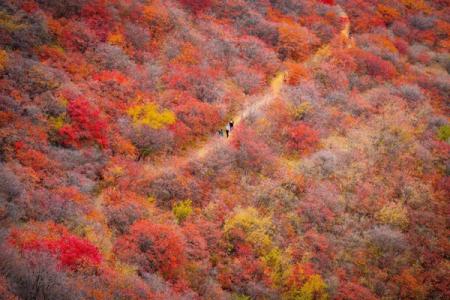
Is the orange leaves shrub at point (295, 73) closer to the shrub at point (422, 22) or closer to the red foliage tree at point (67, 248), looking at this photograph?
the red foliage tree at point (67, 248)

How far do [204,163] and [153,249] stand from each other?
27.1 feet

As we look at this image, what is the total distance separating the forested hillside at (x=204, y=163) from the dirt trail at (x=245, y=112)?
0.17 metres

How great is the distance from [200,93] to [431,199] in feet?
60.9

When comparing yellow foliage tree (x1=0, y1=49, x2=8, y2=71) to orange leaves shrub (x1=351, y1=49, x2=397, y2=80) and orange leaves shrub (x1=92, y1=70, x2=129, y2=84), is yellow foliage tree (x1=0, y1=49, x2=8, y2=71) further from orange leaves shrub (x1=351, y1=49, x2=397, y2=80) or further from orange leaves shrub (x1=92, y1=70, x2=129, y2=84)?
orange leaves shrub (x1=351, y1=49, x2=397, y2=80)

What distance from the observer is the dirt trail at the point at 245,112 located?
27.1 meters

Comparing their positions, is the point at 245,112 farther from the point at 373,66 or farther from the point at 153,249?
the point at 373,66

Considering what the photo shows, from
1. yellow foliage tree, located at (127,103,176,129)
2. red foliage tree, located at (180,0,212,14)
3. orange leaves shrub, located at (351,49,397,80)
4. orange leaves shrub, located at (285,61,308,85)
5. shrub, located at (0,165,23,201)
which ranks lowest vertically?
yellow foliage tree, located at (127,103,176,129)

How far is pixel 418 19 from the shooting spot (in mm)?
55656

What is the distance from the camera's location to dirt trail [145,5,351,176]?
27.1m

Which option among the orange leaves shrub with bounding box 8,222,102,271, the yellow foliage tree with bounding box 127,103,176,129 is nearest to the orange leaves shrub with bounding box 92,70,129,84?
the yellow foliage tree with bounding box 127,103,176,129

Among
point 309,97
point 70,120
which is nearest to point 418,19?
point 309,97

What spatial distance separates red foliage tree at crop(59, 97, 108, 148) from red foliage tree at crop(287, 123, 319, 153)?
13732mm

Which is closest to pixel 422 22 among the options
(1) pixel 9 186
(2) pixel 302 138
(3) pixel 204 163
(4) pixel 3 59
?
(2) pixel 302 138

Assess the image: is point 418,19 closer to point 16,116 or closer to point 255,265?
point 255,265
